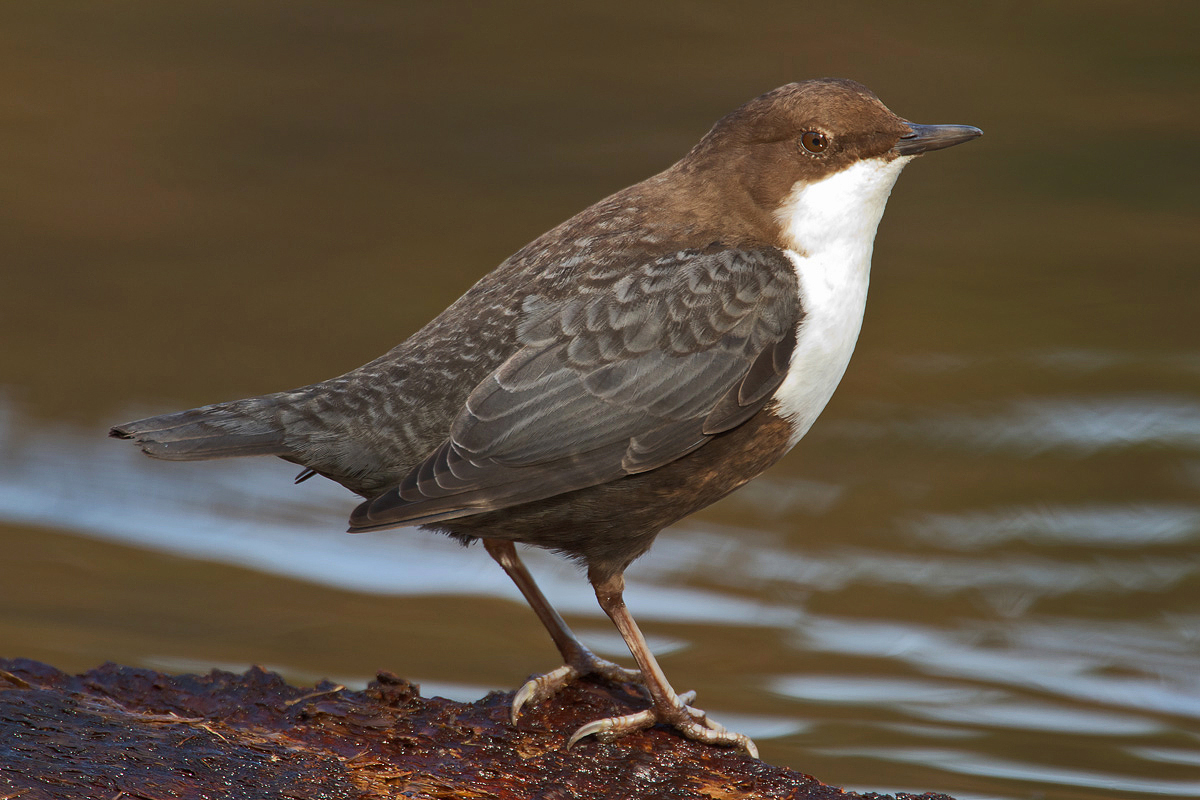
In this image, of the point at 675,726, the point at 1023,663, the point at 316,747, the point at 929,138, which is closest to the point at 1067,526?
the point at 1023,663

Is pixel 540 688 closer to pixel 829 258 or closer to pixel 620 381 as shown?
pixel 620 381

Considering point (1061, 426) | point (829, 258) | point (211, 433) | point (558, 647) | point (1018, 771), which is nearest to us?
point (211, 433)

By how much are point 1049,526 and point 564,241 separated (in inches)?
164

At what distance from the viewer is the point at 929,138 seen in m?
3.41

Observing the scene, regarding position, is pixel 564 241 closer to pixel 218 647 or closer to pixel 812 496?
pixel 218 647

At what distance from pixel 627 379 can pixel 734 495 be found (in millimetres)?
3762

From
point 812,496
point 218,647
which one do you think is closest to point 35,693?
point 218,647

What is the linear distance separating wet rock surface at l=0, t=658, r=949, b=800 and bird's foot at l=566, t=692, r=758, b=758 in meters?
0.03

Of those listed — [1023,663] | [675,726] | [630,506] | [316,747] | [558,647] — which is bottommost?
[316,747]

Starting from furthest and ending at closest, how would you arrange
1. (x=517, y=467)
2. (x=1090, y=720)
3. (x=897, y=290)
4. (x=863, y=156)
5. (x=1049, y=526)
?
(x=897, y=290)
(x=1049, y=526)
(x=1090, y=720)
(x=863, y=156)
(x=517, y=467)

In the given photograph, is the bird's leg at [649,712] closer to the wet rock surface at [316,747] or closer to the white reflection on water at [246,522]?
the wet rock surface at [316,747]

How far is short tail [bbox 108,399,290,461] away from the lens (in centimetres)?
308

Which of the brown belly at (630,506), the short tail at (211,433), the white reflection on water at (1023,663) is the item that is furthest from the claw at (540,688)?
the white reflection on water at (1023,663)

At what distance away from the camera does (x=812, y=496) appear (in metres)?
6.92
